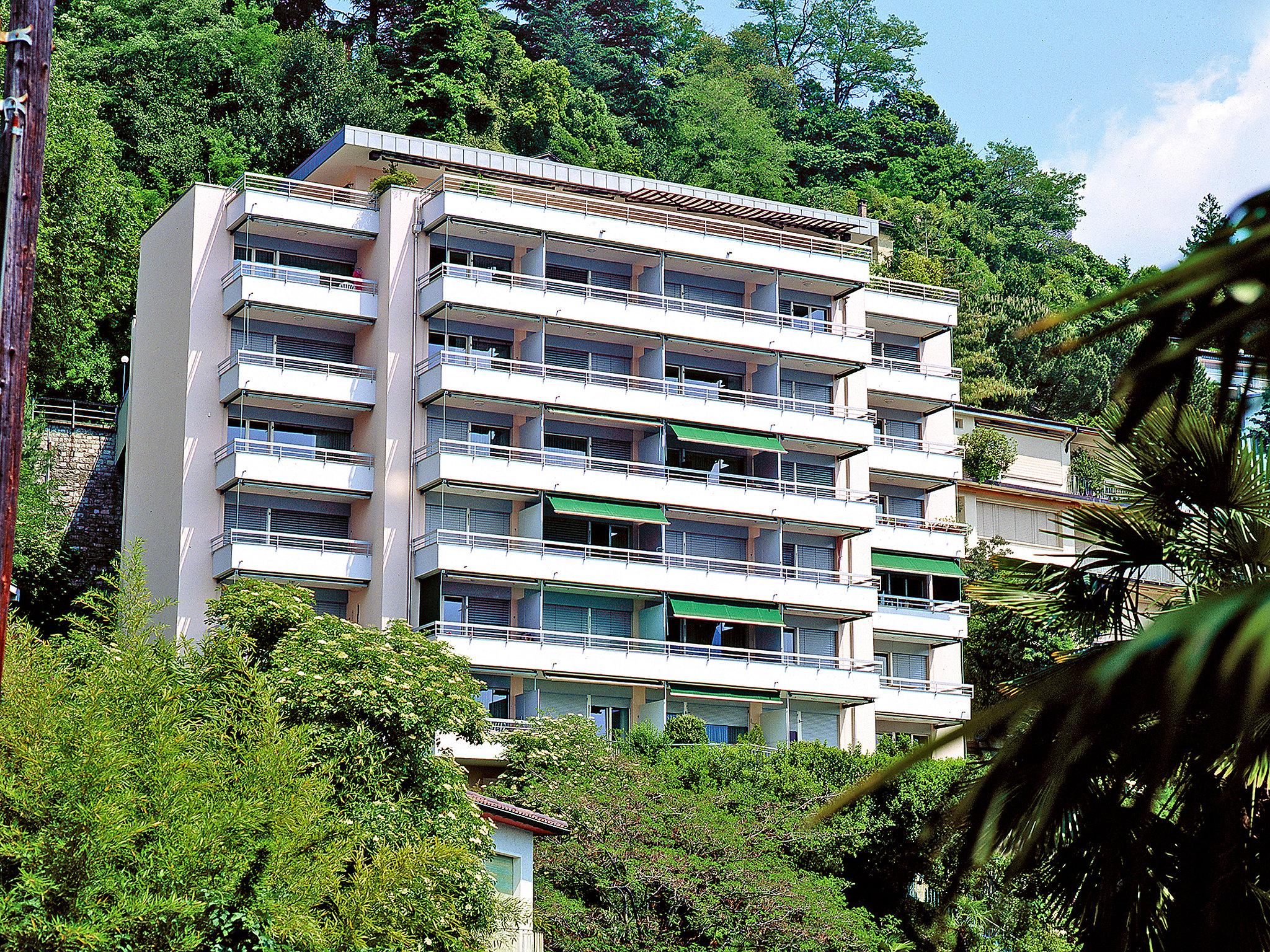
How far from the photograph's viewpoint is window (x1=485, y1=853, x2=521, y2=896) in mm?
33125

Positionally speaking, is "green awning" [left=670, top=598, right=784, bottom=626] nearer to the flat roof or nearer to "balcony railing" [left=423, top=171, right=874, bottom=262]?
"balcony railing" [left=423, top=171, right=874, bottom=262]

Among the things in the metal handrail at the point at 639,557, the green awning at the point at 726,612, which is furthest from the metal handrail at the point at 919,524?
the green awning at the point at 726,612

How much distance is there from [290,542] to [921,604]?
24406mm

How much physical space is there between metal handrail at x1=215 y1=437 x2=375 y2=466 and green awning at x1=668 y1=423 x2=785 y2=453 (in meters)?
10.7

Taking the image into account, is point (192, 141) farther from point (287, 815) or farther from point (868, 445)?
point (287, 815)

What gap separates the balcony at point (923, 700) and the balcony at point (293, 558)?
1954 cm

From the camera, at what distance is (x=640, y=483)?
58125 millimetres

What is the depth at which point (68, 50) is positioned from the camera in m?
71.6

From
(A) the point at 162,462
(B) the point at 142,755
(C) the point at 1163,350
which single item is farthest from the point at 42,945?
(A) the point at 162,462

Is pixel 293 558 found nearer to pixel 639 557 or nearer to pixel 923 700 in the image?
pixel 639 557

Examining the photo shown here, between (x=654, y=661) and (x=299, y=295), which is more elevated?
(x=299, y=295)

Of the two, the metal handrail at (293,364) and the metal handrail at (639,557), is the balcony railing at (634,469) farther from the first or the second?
the metal handrail at (293,364)

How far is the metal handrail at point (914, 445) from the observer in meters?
67.1

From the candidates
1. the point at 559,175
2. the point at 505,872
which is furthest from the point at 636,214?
the point at 505,872
